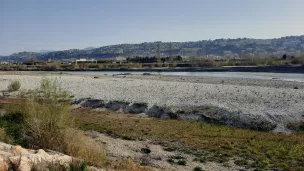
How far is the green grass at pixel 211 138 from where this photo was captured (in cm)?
1714

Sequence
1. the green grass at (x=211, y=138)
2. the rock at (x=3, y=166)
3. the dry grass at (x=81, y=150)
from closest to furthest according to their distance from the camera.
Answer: the rock at (x=3, y=166)
the dry grass at (x=81, y=150)
the green grass at (x=211, y=138)

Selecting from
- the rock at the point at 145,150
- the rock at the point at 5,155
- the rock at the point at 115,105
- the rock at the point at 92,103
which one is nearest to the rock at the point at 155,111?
the rock at the point at 115,105

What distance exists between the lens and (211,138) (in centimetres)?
2094

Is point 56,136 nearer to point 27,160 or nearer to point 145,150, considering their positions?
point 27,160

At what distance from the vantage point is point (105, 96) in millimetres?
37438

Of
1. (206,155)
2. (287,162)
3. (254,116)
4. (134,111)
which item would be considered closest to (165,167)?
(206,155)

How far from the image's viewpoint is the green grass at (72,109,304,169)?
1714cm

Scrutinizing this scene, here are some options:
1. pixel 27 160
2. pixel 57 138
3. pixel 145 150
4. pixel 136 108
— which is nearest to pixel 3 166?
pixel 27 160

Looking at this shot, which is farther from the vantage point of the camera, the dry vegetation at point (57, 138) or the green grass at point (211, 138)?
the green grass at point (211, 138)

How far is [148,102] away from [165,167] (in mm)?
17646

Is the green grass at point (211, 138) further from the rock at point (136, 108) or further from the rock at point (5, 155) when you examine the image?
the rock at point (5, 155)

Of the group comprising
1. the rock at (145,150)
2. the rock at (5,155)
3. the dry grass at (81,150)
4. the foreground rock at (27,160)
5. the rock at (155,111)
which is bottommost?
the rock at (155,111)

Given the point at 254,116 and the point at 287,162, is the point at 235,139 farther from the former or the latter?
the point at 254,116

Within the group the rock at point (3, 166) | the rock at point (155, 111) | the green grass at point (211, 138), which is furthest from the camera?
the rock at point (155, 111)
